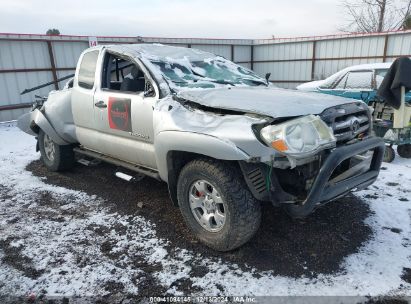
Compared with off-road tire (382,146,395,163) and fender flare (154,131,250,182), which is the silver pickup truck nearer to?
fender flare (154,131,250,182)

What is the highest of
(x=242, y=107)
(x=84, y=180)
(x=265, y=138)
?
(x=242, y=107)

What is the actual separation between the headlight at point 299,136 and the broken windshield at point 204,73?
52.4 inches

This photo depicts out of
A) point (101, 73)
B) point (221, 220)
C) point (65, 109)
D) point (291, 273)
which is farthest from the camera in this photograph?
point (65, 109)

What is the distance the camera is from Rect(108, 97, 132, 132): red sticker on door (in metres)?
3.63

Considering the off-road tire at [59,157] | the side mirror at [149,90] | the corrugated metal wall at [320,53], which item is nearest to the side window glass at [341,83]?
the side mirror at [149,90]

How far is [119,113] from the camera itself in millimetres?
3750

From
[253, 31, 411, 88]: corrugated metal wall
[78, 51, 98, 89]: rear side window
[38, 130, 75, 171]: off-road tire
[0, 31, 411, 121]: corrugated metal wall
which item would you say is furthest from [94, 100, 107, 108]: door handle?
[253, 31, 411, 88]: corrugated metal wall

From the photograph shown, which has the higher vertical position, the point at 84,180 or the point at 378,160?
the point at 378,160

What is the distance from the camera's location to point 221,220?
2908 millimetres

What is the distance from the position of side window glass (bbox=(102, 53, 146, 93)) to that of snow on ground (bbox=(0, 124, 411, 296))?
150 cm

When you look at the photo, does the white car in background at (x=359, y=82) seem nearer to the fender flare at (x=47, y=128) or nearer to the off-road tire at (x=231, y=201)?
the off-road tire at (x=231, y=201)

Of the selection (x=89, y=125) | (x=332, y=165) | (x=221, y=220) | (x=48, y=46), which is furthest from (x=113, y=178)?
(x=48, y=46)

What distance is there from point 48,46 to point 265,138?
1226 cm

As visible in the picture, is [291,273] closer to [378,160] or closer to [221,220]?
[221,220]
